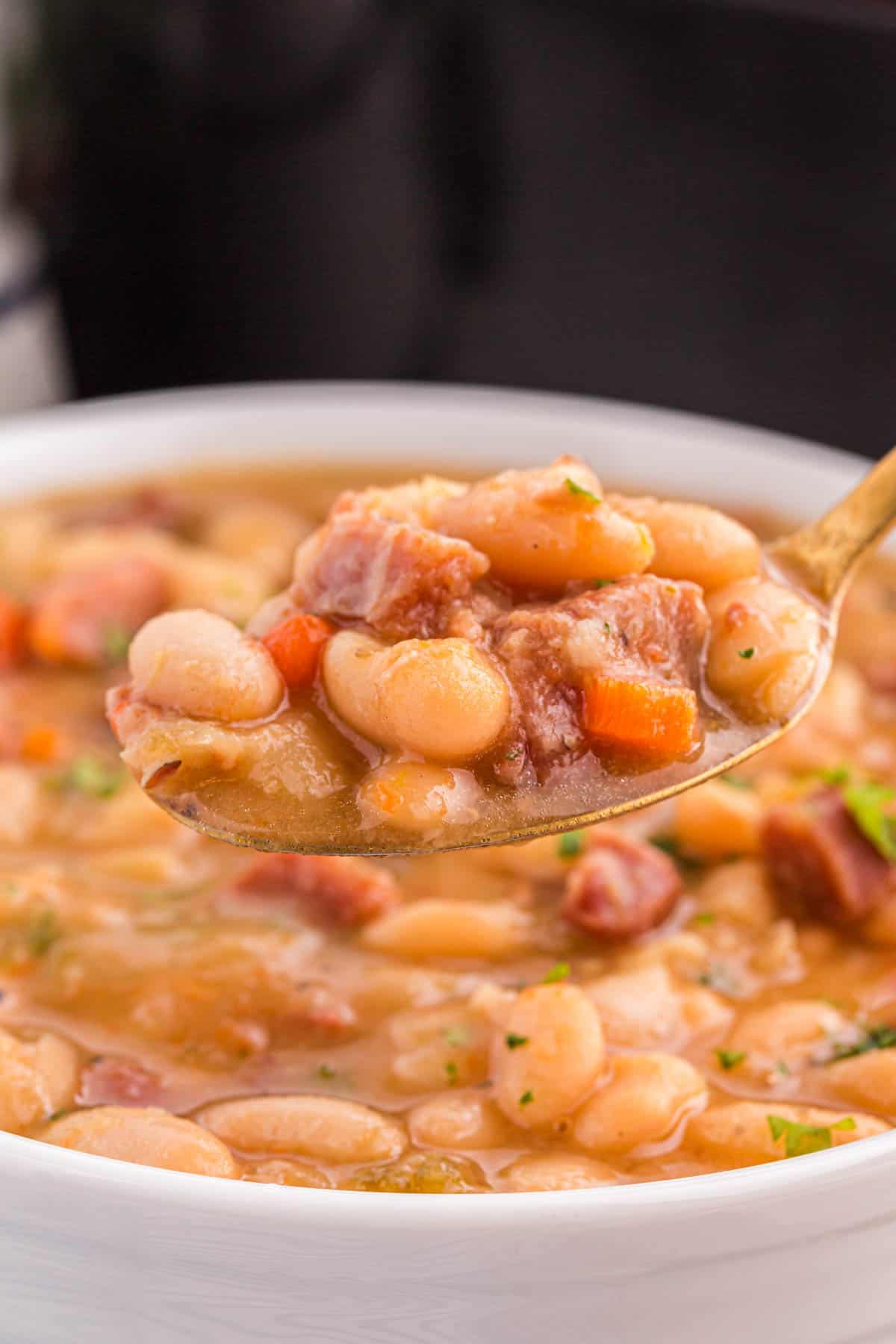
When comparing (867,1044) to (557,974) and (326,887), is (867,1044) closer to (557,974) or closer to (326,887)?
(557,974)

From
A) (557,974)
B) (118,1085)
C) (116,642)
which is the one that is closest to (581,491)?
(557,974)

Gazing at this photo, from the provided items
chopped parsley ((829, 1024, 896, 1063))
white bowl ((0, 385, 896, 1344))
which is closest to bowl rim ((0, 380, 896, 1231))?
white bowl ((0, 385, 896, 1344))

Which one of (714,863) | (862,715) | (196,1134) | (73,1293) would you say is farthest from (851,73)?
(73,1293)

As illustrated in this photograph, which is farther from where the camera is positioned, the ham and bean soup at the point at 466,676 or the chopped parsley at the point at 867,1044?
the chopped parsley at the point at 867,1044

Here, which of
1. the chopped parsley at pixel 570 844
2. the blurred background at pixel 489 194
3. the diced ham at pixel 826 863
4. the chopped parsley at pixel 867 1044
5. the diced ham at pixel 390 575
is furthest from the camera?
the blurred background at pixel 489 194

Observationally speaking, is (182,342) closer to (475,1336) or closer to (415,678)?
(415,678)

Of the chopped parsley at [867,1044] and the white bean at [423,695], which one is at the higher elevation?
the white bean at [423,695]

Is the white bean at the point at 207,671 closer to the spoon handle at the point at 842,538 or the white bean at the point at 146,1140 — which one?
the white bean at the point at 146,1140

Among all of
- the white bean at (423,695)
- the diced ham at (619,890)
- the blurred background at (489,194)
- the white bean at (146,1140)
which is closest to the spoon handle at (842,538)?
the diced ham at (619,890)
